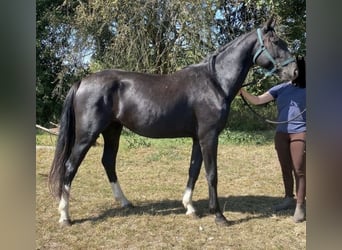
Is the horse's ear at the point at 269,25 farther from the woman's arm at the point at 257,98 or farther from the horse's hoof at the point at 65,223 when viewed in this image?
the horse's hoof at the point at 65,223

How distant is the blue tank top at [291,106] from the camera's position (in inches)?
124

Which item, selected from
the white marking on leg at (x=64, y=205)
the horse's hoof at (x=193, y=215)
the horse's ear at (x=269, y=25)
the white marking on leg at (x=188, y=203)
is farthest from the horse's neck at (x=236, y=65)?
the white marking on leg at (x=64, y=205)

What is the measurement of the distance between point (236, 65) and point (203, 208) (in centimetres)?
141

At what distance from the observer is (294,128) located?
3.17 metres

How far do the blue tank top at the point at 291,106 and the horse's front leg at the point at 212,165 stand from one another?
673 millimetres

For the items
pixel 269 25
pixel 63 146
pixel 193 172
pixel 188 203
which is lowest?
pixel 188 203

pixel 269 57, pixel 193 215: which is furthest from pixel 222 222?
pixel 269 57

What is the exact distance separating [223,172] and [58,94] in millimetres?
2629

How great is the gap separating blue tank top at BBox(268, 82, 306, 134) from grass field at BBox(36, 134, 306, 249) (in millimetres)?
835

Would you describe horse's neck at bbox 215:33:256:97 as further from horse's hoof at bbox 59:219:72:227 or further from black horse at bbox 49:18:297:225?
horse's hoof at bbox 59:219:72:227

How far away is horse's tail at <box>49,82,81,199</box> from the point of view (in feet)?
10.1

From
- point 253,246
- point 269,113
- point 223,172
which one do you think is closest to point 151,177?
point 223,172

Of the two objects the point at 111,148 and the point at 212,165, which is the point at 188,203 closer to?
the point at 212,165

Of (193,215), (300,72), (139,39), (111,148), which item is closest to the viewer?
(300,72)
